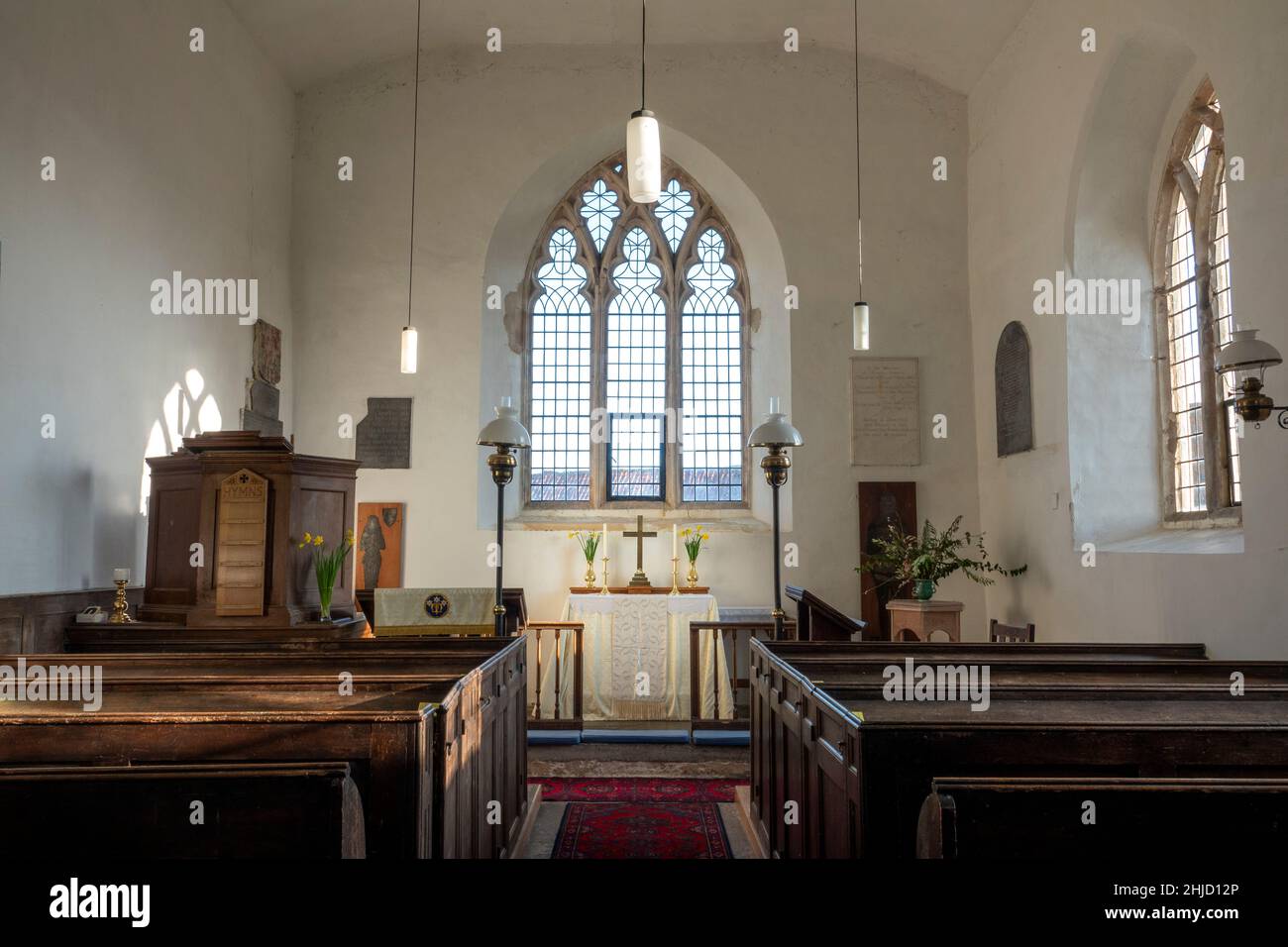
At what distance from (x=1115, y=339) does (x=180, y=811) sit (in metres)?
6.47

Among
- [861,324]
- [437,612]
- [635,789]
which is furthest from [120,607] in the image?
[861,324]

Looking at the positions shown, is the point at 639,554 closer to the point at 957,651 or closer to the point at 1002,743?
the point at 957,651

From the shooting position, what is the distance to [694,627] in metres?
6.37

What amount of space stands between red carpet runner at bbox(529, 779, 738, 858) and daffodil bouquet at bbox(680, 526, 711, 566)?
122 inches

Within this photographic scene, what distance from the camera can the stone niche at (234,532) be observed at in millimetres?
5227

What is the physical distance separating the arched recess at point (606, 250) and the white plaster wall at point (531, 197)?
0.05 meters

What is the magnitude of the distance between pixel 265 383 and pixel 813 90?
5.42 meters

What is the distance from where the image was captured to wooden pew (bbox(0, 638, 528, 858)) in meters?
2.46

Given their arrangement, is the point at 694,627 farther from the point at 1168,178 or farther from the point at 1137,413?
the point at 1168,178

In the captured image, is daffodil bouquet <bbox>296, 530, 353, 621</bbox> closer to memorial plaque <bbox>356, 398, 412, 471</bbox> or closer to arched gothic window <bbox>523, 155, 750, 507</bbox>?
memorial plaque <bbox>356, 398, 412, 471</bbox>

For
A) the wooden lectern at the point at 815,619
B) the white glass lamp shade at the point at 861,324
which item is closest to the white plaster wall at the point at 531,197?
the white glass lamp shade at the point at 861,324

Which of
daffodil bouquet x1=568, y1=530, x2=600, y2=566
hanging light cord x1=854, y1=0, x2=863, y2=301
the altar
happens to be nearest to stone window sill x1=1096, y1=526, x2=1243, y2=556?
the altar

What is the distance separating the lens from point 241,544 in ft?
17.3

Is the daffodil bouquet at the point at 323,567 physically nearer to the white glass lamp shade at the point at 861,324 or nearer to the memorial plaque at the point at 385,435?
the memorial plaque at the point at 385,435
